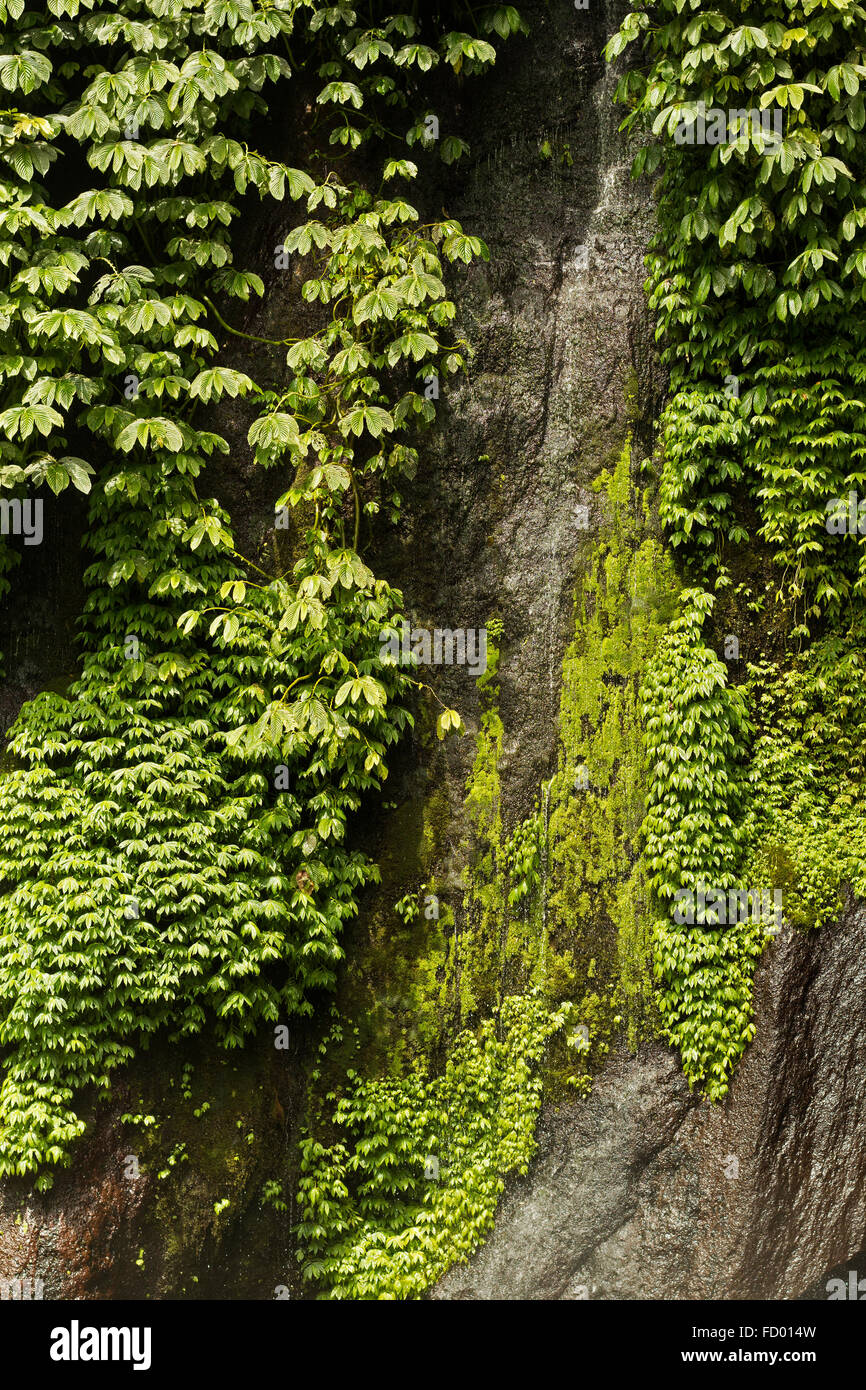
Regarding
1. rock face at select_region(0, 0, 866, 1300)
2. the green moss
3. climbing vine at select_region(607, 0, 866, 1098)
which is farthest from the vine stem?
climbing vine at select_region(607, 0, 866, 1098)

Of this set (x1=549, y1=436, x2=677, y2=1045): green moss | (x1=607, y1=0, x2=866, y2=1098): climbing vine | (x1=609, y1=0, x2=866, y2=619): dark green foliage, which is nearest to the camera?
(x1=609, y1=0, x2=866, y2=619): dark green foliage

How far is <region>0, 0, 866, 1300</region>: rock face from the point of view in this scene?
5.74 m

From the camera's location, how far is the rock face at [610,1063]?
574cm

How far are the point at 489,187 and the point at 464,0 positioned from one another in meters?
1.10

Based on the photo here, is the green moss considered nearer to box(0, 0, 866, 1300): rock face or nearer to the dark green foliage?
box(0, 0, 866, 1300): rock face

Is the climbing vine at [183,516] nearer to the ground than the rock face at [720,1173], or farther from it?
farther from it

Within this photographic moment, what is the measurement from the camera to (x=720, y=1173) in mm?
5797

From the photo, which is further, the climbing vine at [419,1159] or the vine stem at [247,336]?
the vine stem at [247,336]

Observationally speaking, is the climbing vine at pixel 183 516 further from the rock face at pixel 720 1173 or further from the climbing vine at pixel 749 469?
the rock face at pixel 720 1173

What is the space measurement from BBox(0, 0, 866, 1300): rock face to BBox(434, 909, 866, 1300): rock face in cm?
1

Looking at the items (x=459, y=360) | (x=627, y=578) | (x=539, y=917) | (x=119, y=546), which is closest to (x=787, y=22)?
(x=459, y=360)

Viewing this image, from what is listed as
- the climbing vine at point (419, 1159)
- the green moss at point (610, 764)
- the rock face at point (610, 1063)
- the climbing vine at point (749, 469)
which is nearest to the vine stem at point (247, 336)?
the rock face at point (610, 1063)

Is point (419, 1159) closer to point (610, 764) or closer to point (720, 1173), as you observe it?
point (720, 1173)

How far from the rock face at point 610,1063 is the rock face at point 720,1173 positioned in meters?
0.01
